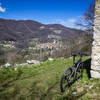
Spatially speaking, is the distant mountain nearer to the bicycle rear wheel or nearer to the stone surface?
the stone surface

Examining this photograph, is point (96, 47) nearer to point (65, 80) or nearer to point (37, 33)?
point (65, 80)

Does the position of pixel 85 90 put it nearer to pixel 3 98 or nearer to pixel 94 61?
pixel 94 61

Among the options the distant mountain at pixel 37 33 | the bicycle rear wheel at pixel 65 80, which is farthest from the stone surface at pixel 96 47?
the distant mountain at pixel 37 33

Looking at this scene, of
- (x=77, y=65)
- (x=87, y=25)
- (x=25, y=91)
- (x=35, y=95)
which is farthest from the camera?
(x=87, y=25)

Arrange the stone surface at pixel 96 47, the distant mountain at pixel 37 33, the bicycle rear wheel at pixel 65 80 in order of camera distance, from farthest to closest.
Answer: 1. the distant mountain at pixel 37 33
2. the stone surface at pixel 96 47
3. the bicycle rear wheel at pixel 65 80

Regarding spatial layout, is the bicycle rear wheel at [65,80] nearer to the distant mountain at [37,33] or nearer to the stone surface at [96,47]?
the stone surface at [96,47]

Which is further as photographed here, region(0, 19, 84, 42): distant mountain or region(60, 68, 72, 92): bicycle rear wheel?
region(0, 19, 84, 42): distant mountain

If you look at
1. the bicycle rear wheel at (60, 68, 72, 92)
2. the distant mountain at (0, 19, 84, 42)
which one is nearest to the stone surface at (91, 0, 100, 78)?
the bicycle rear wheel at (60, 68, 72, 92)

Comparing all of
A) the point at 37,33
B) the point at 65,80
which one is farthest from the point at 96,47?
the point at 37,33

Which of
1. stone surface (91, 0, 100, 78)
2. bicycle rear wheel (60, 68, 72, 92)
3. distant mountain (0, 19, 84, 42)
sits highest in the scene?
distant mountain (0, 19, 84, 42)

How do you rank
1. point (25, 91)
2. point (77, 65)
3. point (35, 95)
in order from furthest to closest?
point (77, 65)
point (25, 91)
point (35, 95)

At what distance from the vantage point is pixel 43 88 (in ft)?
12.1

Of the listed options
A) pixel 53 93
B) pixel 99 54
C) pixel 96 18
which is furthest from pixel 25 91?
pixel 96 18

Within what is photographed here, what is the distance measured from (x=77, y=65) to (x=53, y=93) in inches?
52.5
